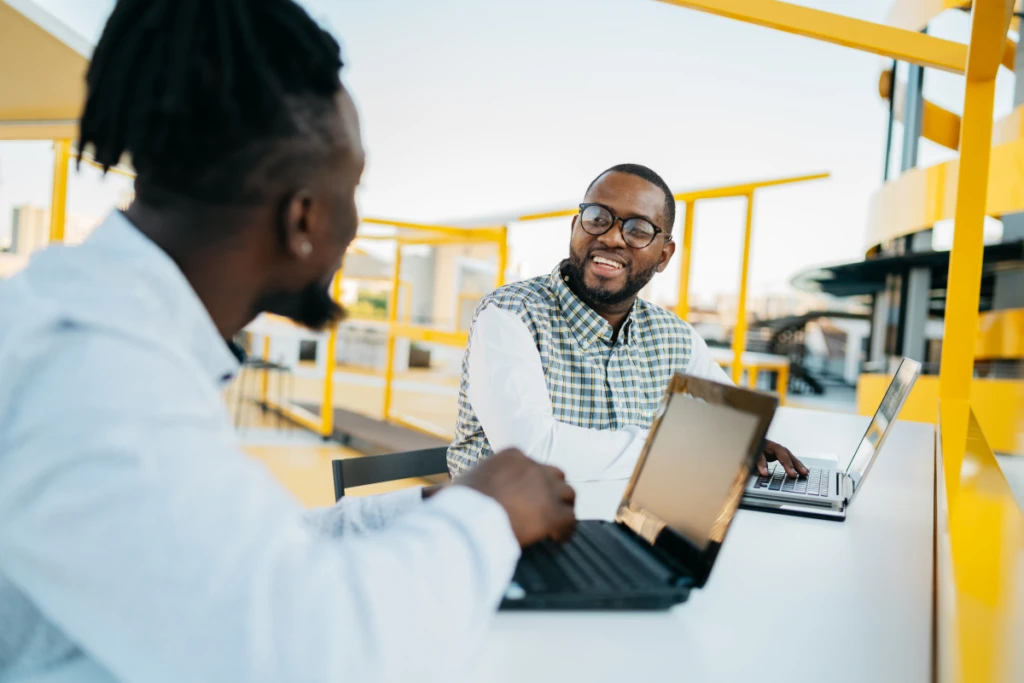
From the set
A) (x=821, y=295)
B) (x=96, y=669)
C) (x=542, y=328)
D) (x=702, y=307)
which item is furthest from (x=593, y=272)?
(x=821, y=295)

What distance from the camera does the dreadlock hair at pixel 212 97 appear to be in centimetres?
61

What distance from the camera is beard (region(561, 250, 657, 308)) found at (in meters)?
1.91

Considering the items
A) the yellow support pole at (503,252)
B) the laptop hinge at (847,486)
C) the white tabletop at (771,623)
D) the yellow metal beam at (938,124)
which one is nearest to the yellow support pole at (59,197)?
the yellow support pole at (503,252)

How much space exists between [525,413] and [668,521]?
678 mm

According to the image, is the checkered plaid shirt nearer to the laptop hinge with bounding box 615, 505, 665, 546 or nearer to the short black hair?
the short black hair

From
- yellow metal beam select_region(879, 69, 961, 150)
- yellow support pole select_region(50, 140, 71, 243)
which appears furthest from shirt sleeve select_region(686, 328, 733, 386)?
yellow metal beam select_region(879, 69, 961, 150)

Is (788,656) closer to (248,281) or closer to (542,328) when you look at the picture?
(248,281)

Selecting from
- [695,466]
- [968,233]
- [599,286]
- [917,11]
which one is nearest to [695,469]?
[695,466]

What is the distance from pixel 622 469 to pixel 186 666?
1070mm

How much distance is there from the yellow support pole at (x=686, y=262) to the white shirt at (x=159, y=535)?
10.2 ft

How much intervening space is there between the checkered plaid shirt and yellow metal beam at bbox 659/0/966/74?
1.31 meters

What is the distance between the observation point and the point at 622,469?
1462 millimetres

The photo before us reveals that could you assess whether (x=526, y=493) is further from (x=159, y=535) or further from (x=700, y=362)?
(x=700, y=362)

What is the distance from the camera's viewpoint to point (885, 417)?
1.44m
